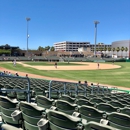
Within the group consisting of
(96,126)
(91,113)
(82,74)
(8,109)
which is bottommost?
(82,74)

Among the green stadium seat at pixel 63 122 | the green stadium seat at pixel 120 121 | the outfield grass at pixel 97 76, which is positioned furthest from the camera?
the outfield grass at pixel 97 76

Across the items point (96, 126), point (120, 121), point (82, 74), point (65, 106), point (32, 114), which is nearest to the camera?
point (96, 126)

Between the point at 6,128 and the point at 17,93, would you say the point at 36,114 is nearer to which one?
the point at 6,128

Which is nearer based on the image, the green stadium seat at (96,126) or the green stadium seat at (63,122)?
the green stadium seat at (96,126)

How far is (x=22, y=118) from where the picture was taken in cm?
425

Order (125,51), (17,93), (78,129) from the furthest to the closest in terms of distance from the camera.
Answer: (125,51), (17,93), (78,129)

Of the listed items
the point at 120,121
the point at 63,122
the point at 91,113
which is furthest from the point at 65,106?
the point at 63,122

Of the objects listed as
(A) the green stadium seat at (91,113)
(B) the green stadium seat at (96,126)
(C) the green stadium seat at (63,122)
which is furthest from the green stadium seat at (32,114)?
(A) the green stadium seat at (91,113)

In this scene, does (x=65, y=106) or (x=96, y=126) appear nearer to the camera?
(x=96, y=126)

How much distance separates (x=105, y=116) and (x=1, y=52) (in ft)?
427

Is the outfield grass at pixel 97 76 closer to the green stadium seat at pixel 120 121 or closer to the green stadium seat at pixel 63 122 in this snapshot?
the green stadium seat at pixel 120 121

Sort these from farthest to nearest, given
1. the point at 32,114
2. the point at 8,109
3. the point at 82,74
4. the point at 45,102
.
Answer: the point at 82,74, the point at 45,102, the point at 8,109, the point at 32,114

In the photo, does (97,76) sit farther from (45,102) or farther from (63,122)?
(63,122)

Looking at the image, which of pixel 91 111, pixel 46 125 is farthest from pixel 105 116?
pixel 46 125
